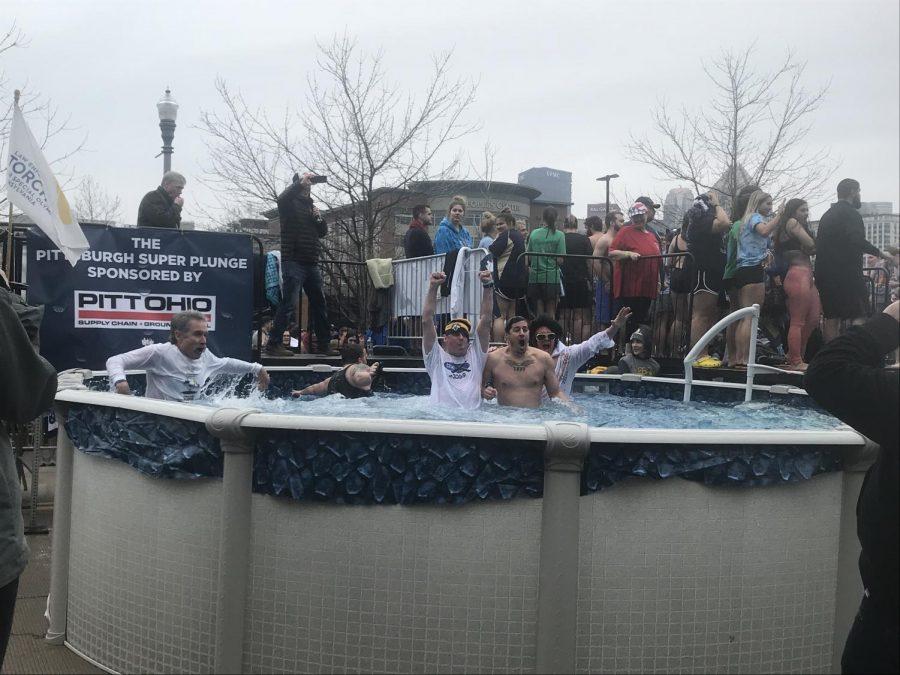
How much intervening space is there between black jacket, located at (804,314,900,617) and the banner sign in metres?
7.08

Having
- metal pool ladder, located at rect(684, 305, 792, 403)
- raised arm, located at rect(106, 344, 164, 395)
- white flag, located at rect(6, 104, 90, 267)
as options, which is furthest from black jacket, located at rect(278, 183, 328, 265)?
metal pool ladder, located at rect(684, 305, 792, 403)

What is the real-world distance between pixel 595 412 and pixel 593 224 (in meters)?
4.47

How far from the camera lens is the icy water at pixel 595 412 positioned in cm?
693

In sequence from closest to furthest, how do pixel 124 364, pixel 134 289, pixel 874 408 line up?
pixel 874 408
pixel 124 364
pixel 134 289

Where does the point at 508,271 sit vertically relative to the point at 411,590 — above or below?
Answer: above

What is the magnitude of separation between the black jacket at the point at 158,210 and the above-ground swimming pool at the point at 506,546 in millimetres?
6239

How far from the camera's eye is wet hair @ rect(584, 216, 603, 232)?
1197cm

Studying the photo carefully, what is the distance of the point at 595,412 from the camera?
8305 millimetres

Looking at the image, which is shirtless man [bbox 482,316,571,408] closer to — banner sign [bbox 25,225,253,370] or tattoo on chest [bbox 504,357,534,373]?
tattoo on chest [bbox 504,357,534,373]

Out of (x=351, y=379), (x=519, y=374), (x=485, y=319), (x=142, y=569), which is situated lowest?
(x=142, y=569)

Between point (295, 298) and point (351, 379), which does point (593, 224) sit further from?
point (351, 379)

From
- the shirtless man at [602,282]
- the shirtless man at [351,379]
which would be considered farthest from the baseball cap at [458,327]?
the shirtless man at [602,282]

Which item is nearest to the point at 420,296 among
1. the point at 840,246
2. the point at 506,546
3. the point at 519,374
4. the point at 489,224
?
the point at 489,224

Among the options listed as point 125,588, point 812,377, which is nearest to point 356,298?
point 125,588
